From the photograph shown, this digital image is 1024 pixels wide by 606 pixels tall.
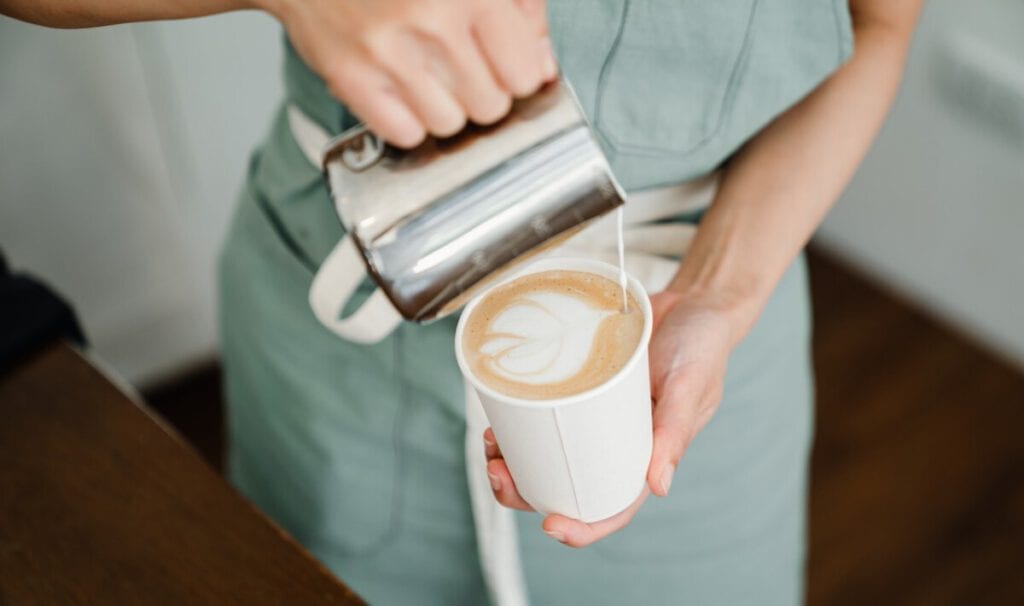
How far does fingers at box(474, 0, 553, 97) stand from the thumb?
0.81ft

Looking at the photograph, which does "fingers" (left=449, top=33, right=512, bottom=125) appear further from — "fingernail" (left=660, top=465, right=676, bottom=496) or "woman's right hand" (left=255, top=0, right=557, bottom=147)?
"fingernail" (left=660, top=465, right=676, bottom=496)

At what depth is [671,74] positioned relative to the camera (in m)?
0.71

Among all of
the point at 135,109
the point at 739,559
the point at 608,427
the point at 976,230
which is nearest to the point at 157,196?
the point at 135,109

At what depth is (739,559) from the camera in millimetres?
893

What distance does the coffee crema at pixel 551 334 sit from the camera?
0.58 m

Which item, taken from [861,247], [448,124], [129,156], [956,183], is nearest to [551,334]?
[448,124]

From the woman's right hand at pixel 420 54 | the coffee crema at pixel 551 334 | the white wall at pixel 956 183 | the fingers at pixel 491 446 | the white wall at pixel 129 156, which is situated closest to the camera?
the woman's right hand at pixel 420 54

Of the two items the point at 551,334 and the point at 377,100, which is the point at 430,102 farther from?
the point at 551,334

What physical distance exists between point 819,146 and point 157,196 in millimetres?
1262

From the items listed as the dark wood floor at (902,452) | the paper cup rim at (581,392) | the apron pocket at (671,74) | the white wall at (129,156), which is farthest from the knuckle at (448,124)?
the dark wood floor at (902,452)

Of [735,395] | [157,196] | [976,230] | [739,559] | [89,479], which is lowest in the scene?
[976,230]

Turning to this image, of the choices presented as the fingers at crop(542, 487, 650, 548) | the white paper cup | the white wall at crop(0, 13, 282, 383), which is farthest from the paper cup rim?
the white wall at crop(0, 13, 282, 383)

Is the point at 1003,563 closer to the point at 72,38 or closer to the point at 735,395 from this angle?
the point at 735,395

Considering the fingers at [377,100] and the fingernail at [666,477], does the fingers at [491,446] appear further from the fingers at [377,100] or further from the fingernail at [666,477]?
the fingers at [377,100]
